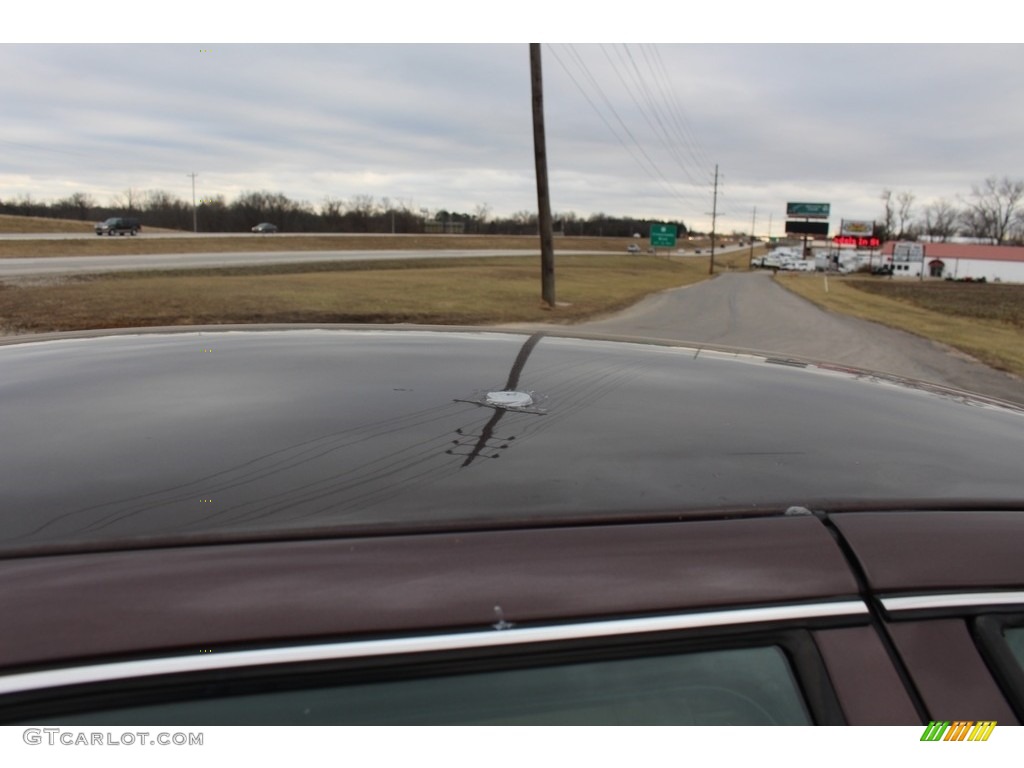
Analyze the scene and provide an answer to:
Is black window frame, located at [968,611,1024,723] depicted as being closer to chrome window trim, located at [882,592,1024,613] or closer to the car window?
chrome window trim, located at [882,592,1024,613]

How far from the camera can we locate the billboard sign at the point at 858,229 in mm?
136625

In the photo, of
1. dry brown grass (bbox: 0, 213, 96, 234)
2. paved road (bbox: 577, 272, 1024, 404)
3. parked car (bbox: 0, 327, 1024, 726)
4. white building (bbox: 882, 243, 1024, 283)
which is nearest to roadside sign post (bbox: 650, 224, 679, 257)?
white building (bbox: 882, 243, 1024, 283)

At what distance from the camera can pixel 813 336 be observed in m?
21.4

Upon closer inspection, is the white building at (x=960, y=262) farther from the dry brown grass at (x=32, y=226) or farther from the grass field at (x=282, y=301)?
the dry brown grass at (x=32, y=226)

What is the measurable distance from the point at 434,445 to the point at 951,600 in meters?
1.01

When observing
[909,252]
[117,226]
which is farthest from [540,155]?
[909,252]

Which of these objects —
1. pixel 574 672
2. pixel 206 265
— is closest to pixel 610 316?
pixel 206 265

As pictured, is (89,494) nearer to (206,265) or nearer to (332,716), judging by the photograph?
(332,716)

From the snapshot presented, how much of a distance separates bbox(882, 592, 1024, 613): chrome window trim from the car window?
22 centimetres

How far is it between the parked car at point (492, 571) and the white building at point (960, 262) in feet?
404

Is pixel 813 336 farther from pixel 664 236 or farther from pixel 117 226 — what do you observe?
pixel 664 236

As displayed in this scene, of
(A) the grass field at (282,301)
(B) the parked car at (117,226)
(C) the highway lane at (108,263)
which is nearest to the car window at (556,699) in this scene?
(A) the grass field at (282,301)

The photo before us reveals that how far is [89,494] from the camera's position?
1360mm
